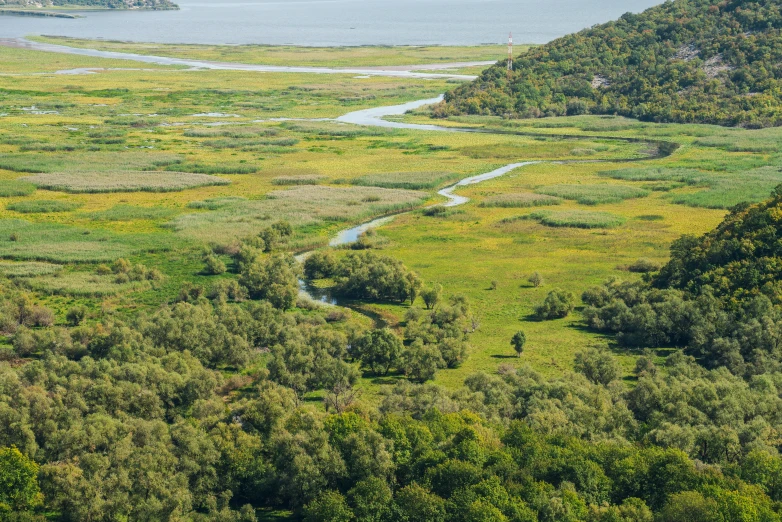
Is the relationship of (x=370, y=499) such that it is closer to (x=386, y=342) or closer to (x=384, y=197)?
(x=386, y=342)

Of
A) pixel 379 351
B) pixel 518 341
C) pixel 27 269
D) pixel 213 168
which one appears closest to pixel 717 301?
pixel 518 341

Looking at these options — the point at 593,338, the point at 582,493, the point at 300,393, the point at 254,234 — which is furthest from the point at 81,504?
the point at 254,234

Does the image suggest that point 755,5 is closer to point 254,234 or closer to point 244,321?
point 254,234

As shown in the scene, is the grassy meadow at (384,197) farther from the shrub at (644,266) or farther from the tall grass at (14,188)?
the shrub at (644,266)

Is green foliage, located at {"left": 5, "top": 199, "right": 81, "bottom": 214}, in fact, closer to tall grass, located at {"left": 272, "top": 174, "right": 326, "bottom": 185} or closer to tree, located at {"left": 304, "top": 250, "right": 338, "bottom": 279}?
tall grass, located at {"left": 272, "top": 174, "right": 326, "bottom": 185}

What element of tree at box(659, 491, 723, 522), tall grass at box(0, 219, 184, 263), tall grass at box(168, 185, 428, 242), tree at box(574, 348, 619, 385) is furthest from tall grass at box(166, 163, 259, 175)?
tree at box(659, 491, 723, 522)
